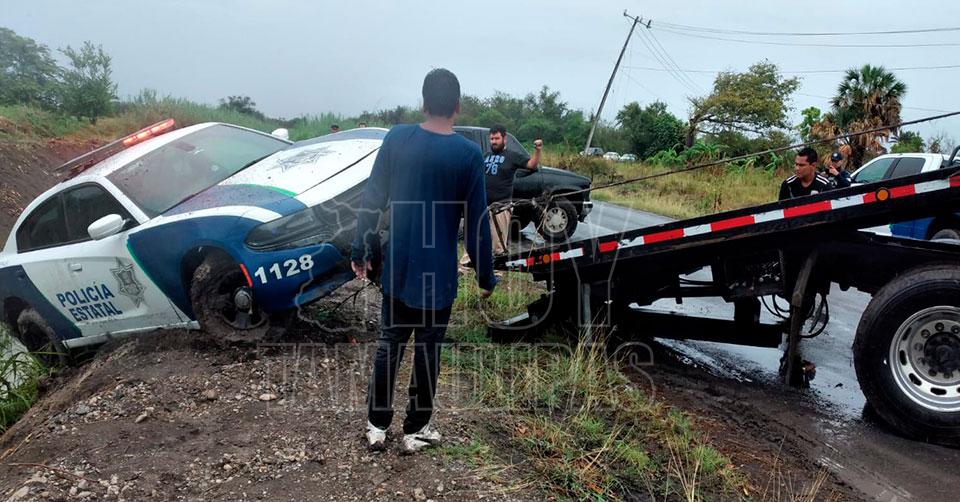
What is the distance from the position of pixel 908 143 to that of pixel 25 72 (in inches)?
1445

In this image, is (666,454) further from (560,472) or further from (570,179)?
(570,179)

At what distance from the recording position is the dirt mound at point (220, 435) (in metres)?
3.00

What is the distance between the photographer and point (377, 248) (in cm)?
348

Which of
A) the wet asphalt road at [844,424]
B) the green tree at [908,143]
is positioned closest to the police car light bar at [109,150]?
the wet asphalt road at [844,424]

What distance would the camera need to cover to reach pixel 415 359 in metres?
3.26

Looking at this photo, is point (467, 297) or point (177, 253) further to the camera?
point (467, 297)

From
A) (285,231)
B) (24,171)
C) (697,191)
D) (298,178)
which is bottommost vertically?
(697,191)

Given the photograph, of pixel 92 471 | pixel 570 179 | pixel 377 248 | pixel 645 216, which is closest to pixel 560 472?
pixel 377 248

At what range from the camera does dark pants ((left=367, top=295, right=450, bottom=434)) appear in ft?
10.5

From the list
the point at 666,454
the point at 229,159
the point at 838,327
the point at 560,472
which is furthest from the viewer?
the point at 838,327

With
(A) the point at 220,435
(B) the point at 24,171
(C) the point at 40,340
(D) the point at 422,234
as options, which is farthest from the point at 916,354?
(B) the point at 24,171

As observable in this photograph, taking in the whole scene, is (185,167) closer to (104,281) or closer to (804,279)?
(104,281)

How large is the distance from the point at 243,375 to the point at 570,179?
8207mm

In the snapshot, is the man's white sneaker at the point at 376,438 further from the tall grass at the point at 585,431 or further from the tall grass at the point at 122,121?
the tall grass at the point at 122,121
